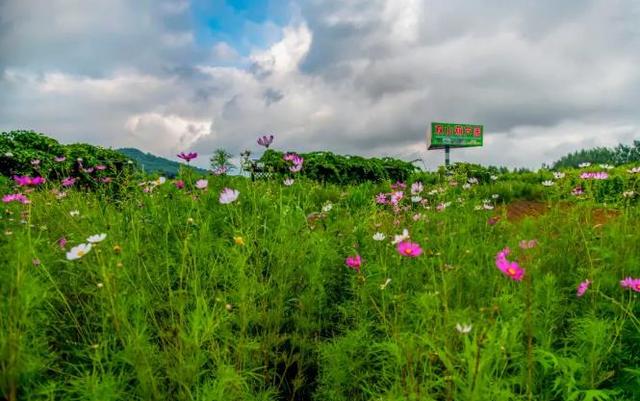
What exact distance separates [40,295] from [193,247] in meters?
0.69

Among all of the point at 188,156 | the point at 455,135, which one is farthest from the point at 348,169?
the point at 455,135

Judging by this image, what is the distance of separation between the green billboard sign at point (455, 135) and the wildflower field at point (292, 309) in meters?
18.4

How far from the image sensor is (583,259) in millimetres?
3221

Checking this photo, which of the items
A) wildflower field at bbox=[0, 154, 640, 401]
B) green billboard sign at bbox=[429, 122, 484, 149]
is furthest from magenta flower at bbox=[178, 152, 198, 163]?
green billboard sign at bbox=[429, 122, 484, 149]

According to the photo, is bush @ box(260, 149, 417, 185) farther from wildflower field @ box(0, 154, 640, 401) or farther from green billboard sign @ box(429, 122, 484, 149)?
green billboard sign @ box(429, 122, 484, 149)

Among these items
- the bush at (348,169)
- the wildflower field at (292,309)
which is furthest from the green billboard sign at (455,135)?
the wildflower field at (292,309)

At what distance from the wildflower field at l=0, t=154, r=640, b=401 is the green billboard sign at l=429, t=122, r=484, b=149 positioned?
60.4ft

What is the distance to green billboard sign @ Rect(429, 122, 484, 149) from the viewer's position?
2167 cm

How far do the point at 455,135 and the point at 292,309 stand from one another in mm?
21049

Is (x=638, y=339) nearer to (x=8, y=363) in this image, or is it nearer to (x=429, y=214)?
(x=429, y=214)

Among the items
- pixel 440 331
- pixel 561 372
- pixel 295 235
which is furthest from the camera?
pixel 295 235

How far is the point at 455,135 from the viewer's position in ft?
73.6

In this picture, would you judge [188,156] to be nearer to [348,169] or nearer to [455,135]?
[348,169]

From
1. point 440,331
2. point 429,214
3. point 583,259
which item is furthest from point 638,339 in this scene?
point 429,214
